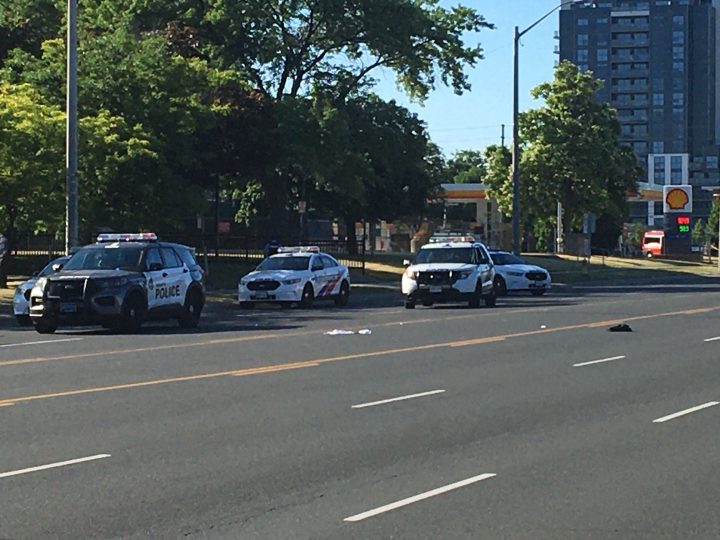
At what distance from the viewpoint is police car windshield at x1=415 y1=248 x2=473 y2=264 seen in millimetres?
34594

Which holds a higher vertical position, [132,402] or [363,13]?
[363,13]

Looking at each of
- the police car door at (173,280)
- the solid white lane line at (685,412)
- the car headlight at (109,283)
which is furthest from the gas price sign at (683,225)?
the solid white lane line at (685,412)

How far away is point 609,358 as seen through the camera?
20062 mm

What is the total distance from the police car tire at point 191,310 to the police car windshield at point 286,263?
7.78 meters

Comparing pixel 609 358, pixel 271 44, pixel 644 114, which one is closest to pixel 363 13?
pixel 271 44

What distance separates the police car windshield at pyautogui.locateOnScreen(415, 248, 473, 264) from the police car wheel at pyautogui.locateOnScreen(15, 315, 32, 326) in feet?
35.0

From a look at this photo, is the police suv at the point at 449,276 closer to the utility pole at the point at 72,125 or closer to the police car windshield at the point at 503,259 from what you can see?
the police car windshield at the point at 503,259

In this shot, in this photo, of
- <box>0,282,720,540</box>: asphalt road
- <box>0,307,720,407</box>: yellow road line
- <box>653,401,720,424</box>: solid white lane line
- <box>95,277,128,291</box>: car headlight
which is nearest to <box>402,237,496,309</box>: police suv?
<box>0,307,720,407</box>: yellow road line

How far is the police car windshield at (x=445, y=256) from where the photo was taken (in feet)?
113

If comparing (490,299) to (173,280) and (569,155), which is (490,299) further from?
(569,155)

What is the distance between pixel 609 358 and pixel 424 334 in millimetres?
5471

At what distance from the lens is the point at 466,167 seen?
189 m

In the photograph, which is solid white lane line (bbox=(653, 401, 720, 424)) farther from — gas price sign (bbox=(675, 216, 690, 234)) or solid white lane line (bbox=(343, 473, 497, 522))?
gas price sign (bbox=(675, 216, 690, 234))

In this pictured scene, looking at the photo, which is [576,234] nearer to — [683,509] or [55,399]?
[55,399]
